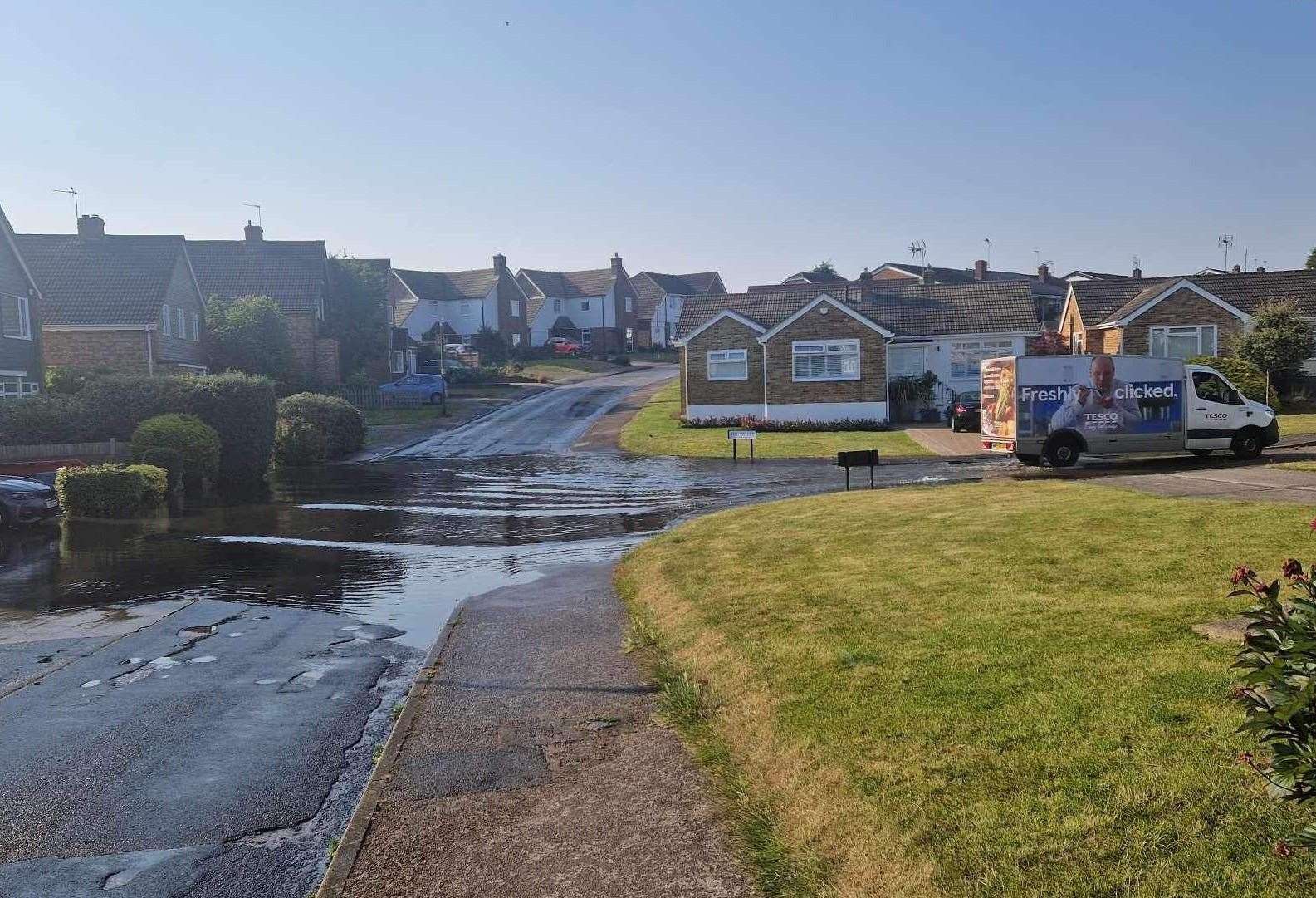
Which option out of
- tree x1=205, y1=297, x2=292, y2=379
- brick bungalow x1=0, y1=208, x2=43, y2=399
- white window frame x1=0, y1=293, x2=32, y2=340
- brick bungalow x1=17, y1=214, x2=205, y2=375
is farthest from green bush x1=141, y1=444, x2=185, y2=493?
tree x1=205, y1=297, x2=292, y2=379

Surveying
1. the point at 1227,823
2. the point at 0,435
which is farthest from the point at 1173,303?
the point at 1227,823

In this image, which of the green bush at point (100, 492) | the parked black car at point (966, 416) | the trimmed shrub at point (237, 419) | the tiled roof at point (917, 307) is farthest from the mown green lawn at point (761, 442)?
the green bush at point (100, 492)

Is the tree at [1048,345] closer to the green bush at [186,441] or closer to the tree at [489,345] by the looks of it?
the green bush at [186,441]

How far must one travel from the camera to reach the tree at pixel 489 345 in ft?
280

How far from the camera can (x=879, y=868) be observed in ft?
17.3

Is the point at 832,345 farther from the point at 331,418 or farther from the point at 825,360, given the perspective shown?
the point at 331,418

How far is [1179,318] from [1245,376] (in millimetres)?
5786

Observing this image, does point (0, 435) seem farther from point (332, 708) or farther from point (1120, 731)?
point (1120, 731)

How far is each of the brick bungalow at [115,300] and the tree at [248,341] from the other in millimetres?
1201

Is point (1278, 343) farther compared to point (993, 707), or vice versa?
point (1278, 343)

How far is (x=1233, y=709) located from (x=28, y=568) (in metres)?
17.9

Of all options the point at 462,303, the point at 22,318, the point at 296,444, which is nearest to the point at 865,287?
the point at 296,444

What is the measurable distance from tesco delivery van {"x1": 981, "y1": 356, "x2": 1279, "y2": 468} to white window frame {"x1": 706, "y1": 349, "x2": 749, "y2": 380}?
821 inches

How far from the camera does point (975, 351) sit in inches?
1860
